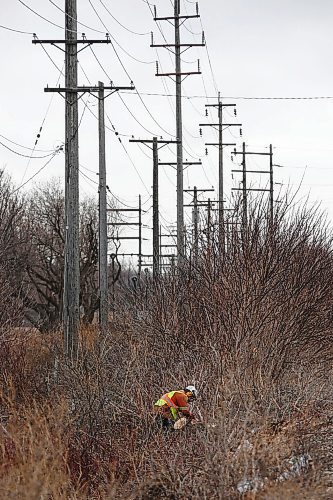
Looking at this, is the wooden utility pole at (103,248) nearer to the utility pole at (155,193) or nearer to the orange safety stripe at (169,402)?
the utility pole at (155,193)

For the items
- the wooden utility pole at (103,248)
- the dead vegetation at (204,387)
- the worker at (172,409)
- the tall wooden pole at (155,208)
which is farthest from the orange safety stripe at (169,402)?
the tall wooden pole at (155,208)

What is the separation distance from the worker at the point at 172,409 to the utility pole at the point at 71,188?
19.9 feet

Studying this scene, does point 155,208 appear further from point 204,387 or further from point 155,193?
point 204,387

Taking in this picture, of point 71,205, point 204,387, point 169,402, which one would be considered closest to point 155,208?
point 71,205

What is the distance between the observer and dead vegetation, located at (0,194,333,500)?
1046 cm

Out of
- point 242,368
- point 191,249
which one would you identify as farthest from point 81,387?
point 191,249

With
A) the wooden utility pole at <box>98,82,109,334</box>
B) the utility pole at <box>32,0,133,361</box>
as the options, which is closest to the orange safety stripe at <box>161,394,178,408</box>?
the utility pole at <box>32,0,133,361</box>

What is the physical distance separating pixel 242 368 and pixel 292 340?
3195 mm

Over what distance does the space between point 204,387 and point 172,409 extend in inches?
74.4

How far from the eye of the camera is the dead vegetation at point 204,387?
10461 millimetres

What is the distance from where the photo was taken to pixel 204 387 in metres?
15.6

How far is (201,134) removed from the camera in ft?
159

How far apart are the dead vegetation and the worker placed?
0.20 meters

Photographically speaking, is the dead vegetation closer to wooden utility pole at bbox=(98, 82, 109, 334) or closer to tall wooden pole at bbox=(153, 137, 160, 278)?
wooden utility pole at bbox=(98, 82, 109, 334)
